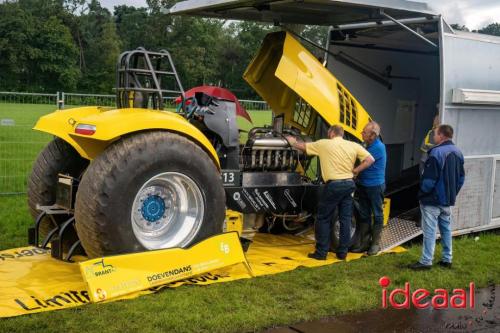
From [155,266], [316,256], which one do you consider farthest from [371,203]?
[155,266]

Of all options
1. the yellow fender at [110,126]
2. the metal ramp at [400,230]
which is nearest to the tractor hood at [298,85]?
the metal ramp at [400,230]

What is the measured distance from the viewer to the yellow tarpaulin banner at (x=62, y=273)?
543 centimetres

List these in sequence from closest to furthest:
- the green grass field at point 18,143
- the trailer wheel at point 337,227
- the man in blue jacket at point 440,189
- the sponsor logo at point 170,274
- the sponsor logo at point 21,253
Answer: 1. the sponsor logo at point 170,274
2. the sponsor logo at point 21,253
3. the man in blue jacket at point 440,189
4. the trailer wheel at point 337,227
5. the green grass field at point 18,143

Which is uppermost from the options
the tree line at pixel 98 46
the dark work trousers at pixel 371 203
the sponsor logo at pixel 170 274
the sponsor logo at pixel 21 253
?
the tree line at pixel 98 46

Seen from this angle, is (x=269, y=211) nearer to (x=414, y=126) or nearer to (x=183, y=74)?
(x=414, y=126)

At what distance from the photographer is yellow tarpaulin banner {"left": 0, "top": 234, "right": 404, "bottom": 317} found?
5.43 metres

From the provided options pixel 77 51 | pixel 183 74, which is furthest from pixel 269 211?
pixel 77 51

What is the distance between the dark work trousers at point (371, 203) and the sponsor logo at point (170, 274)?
285 centimetres

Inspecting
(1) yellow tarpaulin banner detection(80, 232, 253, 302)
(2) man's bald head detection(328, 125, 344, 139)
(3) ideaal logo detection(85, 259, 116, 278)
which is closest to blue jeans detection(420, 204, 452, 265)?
(2) man's bald head detection(328, 125, 344, 139)

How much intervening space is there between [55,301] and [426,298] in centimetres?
360

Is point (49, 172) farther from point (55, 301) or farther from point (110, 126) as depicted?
point (55, 301)

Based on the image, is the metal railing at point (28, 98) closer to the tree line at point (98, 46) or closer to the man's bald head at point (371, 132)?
the man's bald head at point (371, 132)

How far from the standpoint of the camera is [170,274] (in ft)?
19.5

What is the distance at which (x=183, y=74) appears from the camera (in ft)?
176
